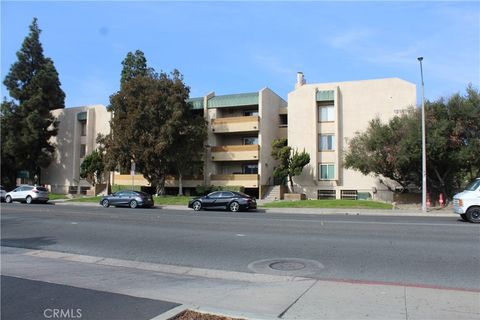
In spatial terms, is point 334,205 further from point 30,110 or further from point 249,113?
point 30,110

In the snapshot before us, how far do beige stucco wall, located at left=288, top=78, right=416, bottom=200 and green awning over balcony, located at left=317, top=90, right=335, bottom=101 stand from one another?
42 centimetres

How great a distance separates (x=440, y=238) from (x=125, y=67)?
4469 centimetres

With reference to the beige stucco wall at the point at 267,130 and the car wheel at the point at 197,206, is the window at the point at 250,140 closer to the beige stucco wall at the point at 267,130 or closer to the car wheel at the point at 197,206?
the beige stucco wall at the point at 267,130

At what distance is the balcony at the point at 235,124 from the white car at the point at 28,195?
1644 cm

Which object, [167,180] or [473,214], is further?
[167,180]

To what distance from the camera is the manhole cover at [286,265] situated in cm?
914

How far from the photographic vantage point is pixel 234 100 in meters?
42.5

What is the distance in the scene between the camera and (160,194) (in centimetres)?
4122

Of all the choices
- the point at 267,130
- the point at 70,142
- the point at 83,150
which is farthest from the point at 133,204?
the point at 70,142

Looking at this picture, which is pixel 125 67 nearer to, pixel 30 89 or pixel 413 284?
pixel 30 89

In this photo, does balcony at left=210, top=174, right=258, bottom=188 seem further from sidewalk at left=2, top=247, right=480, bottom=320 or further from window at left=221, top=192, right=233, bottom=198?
sidewalk at left=2, top=247, right=480, bottom=320

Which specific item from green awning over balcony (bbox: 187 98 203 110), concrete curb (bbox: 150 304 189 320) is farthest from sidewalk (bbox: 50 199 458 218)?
concrete curb (bbox: 150 304 189 320)

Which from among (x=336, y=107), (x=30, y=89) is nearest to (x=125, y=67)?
(x=30, y=89)

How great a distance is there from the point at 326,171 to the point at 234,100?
36.9 feet
